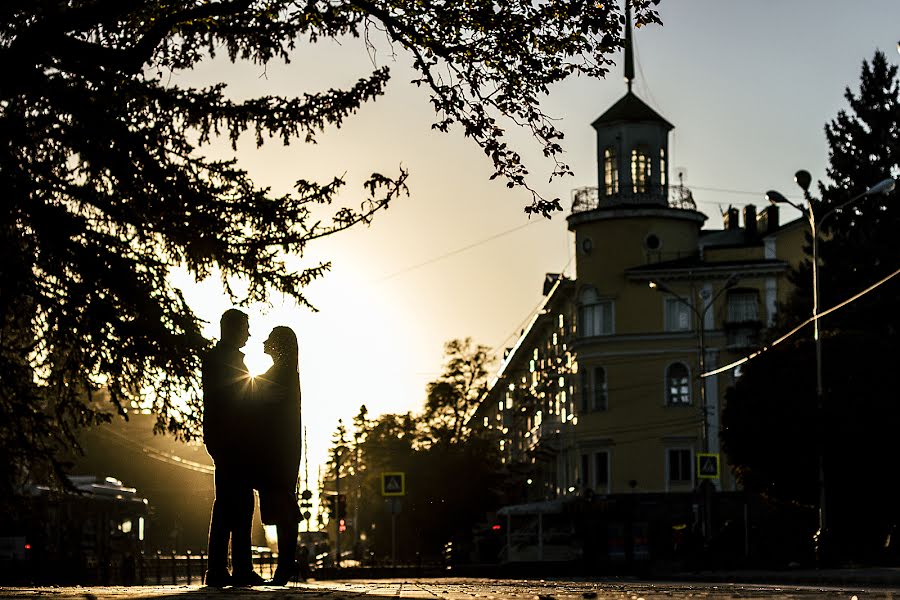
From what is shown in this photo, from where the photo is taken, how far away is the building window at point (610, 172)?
244 feet

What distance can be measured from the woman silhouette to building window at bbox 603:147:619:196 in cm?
6298

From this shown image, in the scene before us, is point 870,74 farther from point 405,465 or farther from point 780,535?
point 405,465

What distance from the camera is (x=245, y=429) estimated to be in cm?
1207

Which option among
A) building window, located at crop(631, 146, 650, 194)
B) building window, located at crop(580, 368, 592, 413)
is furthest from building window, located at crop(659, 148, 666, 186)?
building window, located at crop(580, 368, 592, 413)

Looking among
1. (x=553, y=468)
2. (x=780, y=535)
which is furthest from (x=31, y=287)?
(x=553, y=468)

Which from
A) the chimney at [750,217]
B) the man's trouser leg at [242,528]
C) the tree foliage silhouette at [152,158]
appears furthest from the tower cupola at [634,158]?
the man's trouser leg at [242,528]

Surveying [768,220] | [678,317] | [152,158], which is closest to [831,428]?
[152,158]

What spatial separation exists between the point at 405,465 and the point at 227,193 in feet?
185

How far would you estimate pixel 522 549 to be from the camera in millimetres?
65375

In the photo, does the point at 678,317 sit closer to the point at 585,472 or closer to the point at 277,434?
the point at 585,472

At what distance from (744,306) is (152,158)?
5976 centimetres

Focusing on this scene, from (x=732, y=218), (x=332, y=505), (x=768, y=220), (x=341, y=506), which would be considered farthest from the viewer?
(x=732, y=218)

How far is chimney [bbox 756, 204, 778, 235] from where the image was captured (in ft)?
261

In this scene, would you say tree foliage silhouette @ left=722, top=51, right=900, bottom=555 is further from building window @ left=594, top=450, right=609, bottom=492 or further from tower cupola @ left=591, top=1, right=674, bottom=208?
tower cupola @ left=591, top=1, right=674, bottom=208
